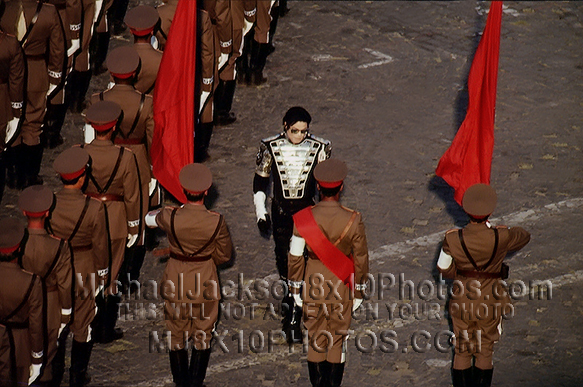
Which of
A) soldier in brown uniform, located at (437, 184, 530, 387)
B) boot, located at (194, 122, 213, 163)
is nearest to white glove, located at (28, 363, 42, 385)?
soldier in brown uniform, located at (437, 184, 530, 387)

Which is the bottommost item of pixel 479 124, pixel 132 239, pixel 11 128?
pixel 132 239

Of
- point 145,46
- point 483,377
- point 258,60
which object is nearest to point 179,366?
point 483,377

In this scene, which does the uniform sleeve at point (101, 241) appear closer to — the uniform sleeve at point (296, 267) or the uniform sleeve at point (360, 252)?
the uniform sleeve at point (296, 267)

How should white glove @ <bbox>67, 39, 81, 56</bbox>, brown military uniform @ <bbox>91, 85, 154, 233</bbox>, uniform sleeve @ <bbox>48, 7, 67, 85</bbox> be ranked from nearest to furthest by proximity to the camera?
1. brown military uniform @ <bbox>91, 85, 154, 233</bbox>
2. uniform sleeve @ <bbox>48, 7, 67, 85</bbox>
3. white glove @ <bbox>67, 39, 81, 56</bbox>

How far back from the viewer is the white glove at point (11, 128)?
12.1 metres

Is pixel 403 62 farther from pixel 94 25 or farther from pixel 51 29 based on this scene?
pixel 51 29

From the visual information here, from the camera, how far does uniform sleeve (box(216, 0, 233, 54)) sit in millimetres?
13508

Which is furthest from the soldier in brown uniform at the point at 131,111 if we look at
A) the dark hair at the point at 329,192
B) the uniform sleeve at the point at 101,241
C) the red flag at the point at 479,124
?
the red flag at the point at 479,124

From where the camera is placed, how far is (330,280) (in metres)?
9.47

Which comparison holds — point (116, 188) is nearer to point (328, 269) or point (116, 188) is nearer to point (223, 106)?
point (328, 269)

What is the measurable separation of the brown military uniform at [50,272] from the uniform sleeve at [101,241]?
0.53 m

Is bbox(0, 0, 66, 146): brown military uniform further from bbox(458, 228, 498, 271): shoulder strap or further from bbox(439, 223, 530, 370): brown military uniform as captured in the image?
bbox(458, 228, 498, 271): shoulder strap

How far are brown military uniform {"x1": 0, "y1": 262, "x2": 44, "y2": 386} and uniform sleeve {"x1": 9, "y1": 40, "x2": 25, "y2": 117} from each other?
11.2ft

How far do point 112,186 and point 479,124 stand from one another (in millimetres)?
3436
